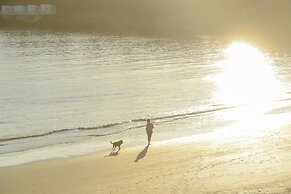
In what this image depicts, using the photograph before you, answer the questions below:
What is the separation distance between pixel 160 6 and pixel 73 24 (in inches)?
764

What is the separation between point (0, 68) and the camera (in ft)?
166

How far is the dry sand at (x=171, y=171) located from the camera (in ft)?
52.4

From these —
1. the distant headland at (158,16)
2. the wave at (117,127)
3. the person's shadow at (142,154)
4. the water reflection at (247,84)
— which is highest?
the distant headland at (158,16)

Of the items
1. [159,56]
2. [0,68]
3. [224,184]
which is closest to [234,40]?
[159,56]

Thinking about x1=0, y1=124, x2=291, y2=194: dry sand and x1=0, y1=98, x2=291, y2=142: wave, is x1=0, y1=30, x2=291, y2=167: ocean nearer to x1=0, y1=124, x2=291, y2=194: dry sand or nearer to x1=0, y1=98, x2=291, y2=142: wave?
x1=0, y1=98, x2=291, y2=142: wave

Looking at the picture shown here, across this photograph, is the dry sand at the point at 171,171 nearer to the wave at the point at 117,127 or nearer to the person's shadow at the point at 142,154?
the person's shadow at the point at 142,154

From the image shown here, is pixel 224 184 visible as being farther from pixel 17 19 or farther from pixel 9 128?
pixel 17 19

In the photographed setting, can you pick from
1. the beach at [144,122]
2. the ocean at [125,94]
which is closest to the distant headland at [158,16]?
the ocean at [125,94]

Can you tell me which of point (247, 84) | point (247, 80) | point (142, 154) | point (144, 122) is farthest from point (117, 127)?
point (247, 80)

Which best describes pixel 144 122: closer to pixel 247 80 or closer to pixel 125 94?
pixel 125 94

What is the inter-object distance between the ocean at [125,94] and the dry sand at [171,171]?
76.8 inches

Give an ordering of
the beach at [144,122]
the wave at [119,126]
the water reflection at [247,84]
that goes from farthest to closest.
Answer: the water reflection at [247,84] → the wave at [119,126] → the beach at [144,122]

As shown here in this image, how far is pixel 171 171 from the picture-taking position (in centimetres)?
1758

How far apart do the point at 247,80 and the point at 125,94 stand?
1225 centimetres
